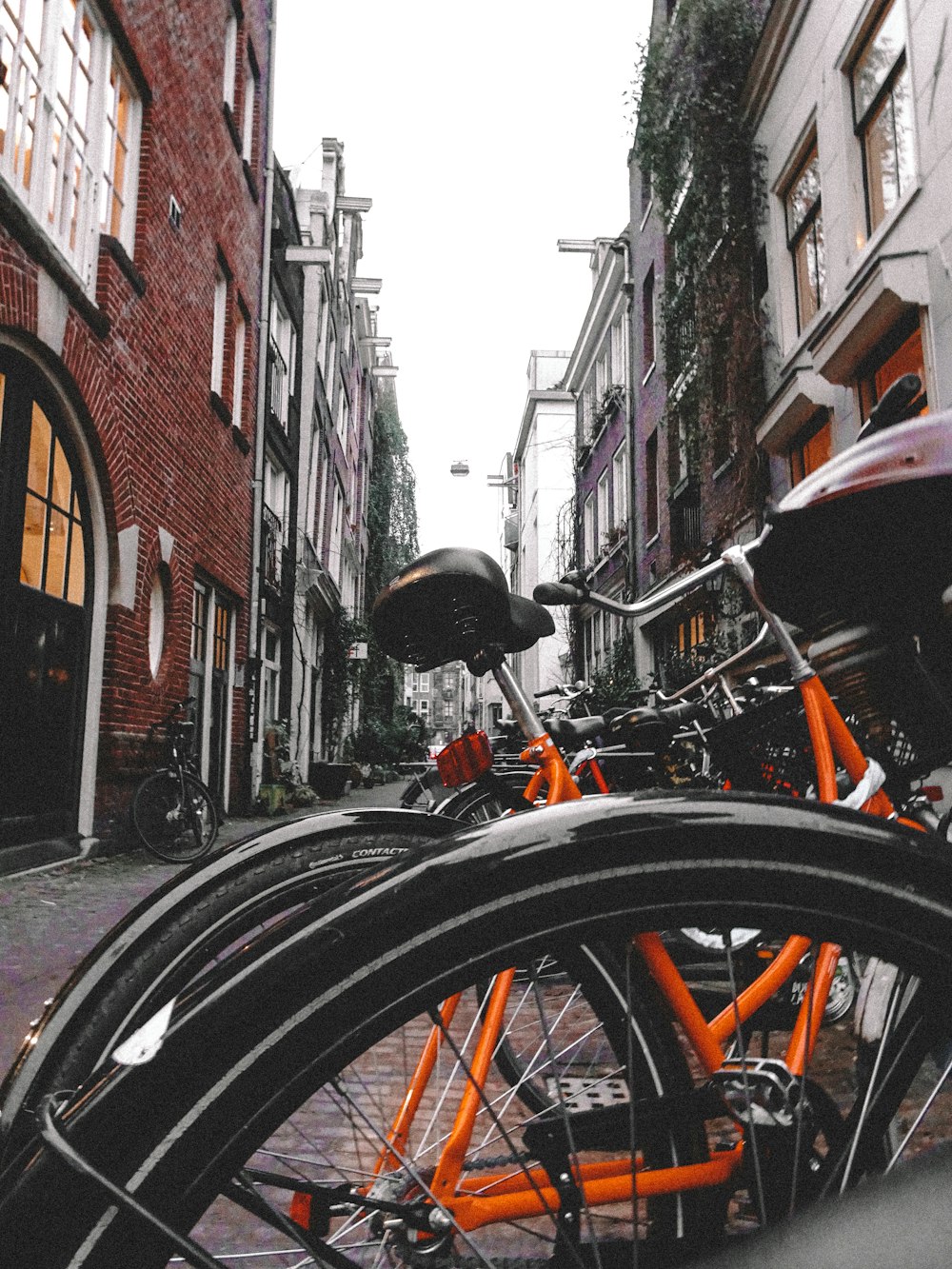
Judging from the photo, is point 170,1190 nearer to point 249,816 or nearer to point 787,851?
point 787,851

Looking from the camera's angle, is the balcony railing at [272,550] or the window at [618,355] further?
the window at [618,355]

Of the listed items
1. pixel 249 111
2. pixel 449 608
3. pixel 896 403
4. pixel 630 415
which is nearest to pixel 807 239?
pixel 249 111

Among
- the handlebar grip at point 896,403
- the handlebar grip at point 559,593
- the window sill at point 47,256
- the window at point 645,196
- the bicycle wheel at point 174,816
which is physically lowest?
the bicycle wheel at point 174,816

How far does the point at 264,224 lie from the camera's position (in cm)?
1266

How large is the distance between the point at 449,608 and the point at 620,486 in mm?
18131

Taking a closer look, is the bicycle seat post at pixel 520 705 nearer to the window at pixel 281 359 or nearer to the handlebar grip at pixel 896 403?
the handlebar grip at pixel 896 403

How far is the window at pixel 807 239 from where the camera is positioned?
30.7ft

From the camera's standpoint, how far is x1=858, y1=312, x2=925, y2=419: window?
7109 millimetres

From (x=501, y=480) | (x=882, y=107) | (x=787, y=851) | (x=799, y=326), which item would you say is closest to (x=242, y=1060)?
(x=787, y=851)

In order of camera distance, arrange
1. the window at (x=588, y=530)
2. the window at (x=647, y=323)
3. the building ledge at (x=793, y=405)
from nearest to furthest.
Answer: the building ledge at (x=793, y=405), the window at (x=647, y=323), the window at (x=588, y=530)

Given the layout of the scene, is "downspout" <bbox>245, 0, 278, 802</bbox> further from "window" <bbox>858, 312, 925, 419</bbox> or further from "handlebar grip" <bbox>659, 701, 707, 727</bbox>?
"handlebar grip" <bbox>659, 701, 707, 727</bbox>

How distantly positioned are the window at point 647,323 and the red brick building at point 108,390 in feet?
26.8

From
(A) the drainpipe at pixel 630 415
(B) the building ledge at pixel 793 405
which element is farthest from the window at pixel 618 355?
(B) the building ledge at pixel 793 405

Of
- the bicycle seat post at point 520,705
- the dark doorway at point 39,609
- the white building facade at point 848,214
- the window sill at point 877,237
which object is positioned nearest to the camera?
the bicycle seat post at point 520,705
